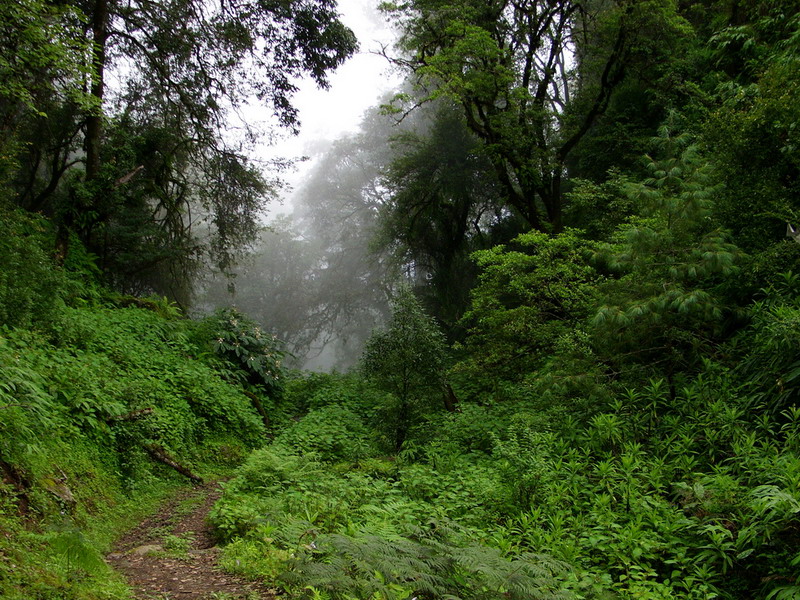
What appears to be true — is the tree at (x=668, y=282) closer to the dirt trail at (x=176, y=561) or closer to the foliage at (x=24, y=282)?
the dirt trail at (x=176, y=561)

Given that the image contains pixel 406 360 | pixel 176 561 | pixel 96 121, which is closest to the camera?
pixel 176 561

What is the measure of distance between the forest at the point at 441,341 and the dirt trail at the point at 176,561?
16 centimetres

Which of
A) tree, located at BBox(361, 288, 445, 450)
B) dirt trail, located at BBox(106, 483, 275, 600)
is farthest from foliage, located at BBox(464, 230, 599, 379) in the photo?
dirt trail, located at BBox(106, 483, 275, 600)

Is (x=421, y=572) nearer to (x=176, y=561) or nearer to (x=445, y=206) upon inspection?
(x=176, y=561)

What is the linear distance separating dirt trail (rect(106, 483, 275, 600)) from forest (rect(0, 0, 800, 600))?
155 mm

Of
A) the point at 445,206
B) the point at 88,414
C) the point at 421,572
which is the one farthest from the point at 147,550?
the point at 445,206

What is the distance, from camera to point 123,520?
204 inches

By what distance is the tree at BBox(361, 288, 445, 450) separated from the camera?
967cm

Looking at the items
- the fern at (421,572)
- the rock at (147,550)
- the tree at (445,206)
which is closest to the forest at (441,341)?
the fern at (421,572)

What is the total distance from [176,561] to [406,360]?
233 inches

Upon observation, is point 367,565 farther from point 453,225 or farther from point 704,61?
point 453,225

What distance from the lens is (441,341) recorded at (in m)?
10.2

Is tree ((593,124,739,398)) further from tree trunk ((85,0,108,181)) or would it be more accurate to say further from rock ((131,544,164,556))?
tree trunk ((85,0,108,181))

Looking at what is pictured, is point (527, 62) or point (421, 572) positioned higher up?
point (527, 62)
